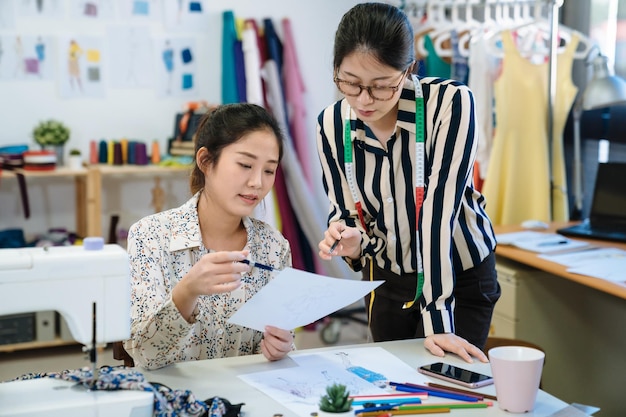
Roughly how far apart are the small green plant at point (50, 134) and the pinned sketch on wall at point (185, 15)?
79 cm

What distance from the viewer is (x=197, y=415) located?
1.42m

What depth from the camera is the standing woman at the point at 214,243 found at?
1720 millimetres

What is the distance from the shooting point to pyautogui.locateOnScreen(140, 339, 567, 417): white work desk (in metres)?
1.48

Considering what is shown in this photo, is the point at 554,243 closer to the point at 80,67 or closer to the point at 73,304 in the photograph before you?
the point at 73,304

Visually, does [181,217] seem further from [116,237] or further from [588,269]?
[116,237]

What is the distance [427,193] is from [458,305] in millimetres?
349

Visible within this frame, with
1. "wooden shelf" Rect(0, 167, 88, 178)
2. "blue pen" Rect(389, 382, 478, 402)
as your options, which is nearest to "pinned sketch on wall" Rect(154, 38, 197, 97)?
"wooden shelf" Rect(0, 167, 88, 178)

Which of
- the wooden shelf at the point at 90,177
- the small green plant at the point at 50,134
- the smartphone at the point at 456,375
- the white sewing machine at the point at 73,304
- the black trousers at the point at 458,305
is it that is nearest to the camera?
the white sewing machine at the point at 73,304

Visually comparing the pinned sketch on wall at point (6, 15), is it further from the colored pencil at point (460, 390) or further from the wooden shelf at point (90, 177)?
the colored pencil at point (460, 390)

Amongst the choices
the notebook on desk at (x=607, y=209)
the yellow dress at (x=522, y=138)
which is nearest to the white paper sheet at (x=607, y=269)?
the notebook on desk at (x=607, y=209)

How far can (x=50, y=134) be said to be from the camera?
4.16 meters

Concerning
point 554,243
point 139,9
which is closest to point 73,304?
point 554,243

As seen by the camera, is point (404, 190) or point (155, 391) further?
point (404, 190)

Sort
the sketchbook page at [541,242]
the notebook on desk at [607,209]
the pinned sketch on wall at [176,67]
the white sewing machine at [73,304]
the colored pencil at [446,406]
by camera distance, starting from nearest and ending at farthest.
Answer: the white sewing machine at [73,304] → the colored pencil at [446,406] → the sketchbook page at [541,242] → the notebook on desk at [607,209] → the pinned sketch on wall at [176,67]
